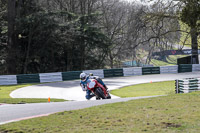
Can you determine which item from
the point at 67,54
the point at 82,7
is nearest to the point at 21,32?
the point at 67,54

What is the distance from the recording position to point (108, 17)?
165 ft

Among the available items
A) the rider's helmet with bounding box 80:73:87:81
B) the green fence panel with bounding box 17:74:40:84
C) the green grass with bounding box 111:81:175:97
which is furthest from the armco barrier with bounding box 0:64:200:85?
the rider's helmet with bounding box 80:73:87:81

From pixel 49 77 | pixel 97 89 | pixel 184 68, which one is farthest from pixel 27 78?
pixel 97 89

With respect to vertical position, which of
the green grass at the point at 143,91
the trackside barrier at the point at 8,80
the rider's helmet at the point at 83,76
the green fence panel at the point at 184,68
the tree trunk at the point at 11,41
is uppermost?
the tree trunk at the point at 11,41

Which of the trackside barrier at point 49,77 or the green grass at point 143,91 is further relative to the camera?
the trackside barrier at point 49,77

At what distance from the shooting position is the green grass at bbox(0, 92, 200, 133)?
266 inches

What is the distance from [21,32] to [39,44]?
2621mm

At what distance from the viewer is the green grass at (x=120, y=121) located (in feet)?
22.2

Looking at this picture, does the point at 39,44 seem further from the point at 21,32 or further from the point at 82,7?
the point at 82,7

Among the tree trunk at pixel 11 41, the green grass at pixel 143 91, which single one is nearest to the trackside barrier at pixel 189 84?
the green grass at pixel 143 91

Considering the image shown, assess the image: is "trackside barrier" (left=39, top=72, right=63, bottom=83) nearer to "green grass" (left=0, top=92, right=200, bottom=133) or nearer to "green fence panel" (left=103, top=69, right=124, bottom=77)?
"green fence panel" (left=103, top=69, right=124, bottom=77)

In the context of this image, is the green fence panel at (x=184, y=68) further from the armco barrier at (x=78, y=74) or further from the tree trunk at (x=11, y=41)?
the tree trunk at (x=11, y=41)

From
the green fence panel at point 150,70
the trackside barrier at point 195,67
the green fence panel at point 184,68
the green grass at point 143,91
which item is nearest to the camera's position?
the green grass at point 143,91

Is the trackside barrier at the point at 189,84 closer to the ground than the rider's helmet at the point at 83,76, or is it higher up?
closer to the ground
